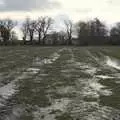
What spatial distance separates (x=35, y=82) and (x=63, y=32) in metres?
142

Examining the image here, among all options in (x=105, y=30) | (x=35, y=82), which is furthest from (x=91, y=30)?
(x=35, y=82)

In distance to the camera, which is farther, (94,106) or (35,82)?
(35,82)

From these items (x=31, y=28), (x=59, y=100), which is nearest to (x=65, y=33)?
(x=31, y=28)

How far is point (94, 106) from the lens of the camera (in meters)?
10.5

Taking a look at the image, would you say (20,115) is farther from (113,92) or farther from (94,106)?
(113,92)

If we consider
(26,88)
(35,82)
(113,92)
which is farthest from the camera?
(35,82)

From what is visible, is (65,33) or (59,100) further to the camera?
(65,33)

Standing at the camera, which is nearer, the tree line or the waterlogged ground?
the waterlogged ground

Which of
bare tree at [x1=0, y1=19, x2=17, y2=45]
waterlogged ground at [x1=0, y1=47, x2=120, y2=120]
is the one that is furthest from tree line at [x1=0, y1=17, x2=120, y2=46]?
waterlogged ground at [x1=0, y1=47, x2=120, y2=120]

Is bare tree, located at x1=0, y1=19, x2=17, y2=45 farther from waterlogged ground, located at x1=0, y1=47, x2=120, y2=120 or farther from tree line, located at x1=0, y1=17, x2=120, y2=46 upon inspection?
waterlogged ground, located at x1=0, y1=47, x2=120, y2=120

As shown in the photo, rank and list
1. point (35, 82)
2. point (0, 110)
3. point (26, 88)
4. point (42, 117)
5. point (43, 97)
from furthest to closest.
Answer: point (35, 82), point (26, 88), point (43, 97), point (0, 110), point (42, 117)

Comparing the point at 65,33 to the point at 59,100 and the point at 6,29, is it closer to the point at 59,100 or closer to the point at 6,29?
the point at 6,29

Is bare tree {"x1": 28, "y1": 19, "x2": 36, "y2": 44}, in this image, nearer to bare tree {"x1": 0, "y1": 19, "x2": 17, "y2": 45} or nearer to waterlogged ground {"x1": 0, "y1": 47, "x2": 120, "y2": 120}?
bare tree {"x1": 0, "y1": 19, "x2": 17, "y2": 45}

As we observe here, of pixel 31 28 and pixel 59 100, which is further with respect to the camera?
pixel 31 28
